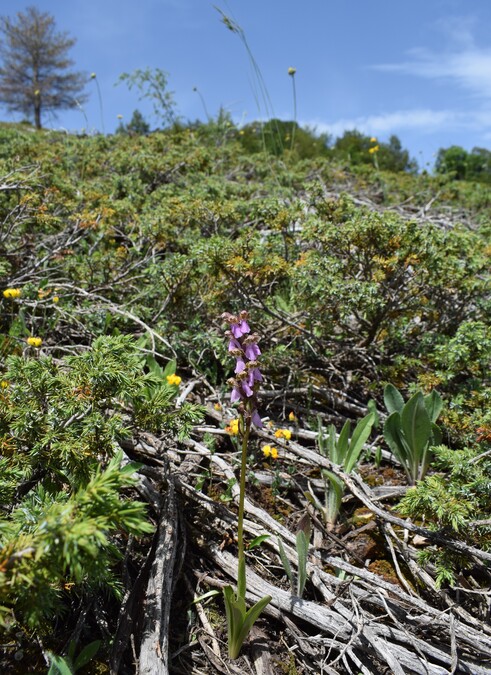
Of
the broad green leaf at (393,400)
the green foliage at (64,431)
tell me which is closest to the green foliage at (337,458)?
the broad green leaf at (393,400)

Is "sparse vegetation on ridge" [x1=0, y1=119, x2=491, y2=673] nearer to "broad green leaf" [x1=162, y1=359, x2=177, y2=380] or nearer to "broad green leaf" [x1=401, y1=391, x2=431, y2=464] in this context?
"broad green leaf" [x1=162, y1=359, x2=177, y2=380]

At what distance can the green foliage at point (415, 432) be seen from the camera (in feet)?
8.36

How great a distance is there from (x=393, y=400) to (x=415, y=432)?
0.98ft

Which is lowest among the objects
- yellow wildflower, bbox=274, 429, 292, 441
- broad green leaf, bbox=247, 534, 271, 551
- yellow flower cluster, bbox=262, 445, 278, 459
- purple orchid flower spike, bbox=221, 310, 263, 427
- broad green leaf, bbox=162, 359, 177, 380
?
broad green leaf, bbox=247, 534, 271, 551

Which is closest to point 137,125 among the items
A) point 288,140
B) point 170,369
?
point 288,140

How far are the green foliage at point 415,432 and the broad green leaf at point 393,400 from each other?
3.1 inches

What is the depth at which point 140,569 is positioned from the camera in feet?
6.33

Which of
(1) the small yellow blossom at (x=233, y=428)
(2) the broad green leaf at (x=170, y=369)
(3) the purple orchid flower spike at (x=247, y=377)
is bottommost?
(1) the small yellow blossom at (x=233, y=428)

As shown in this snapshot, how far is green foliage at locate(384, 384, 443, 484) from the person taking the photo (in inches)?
100

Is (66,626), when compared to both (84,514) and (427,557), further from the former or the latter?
(427,557)

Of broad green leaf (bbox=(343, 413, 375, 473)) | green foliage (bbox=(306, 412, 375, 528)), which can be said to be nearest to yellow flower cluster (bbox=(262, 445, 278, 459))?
green foliage (bbox=(306, 412, 375, 528))

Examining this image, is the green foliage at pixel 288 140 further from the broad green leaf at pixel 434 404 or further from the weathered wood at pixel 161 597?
the weathered wood at pixel 161 597

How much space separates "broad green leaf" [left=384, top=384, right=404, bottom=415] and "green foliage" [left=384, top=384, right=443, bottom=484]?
78 millimetres

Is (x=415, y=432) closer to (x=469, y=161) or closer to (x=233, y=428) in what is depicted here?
(x=233, y=428)
